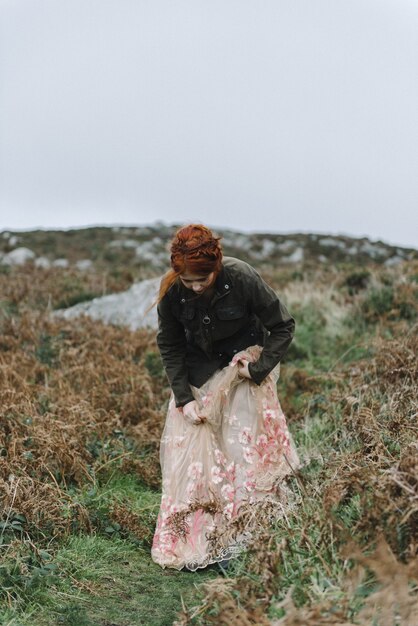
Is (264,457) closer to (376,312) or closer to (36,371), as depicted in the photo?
(36,371)

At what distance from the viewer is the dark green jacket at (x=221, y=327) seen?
4.48 m

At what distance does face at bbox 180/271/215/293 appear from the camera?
4.21 metres

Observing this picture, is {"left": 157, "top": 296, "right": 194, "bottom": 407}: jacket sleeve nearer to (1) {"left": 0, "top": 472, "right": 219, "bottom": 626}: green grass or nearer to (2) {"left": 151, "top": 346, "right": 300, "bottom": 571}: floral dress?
(2) {"left": 151, "top": 346, "right": 300, "bottom": 571}: floral dress

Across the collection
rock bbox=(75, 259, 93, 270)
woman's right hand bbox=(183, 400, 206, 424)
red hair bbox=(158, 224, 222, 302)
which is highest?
red hair bbox=(158, 224, 222, 302)

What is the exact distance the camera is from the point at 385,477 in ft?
10.8

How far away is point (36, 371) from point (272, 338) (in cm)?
361

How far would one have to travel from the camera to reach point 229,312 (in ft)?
14.8

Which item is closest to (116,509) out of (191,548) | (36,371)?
(191,548)

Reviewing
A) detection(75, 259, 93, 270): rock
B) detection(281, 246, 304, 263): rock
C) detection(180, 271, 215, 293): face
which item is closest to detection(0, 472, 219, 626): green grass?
detection(180, 271, 215, 293): face

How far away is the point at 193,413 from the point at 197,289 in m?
0.85

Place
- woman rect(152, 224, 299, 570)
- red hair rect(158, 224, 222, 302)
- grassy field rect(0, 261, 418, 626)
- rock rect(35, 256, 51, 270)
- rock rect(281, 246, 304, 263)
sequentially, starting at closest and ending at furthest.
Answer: grassy field rect(0, 261, 418, 626) → red hair rect(158, 224, 222, 302) → woman rect(152, 224, 299, 570) → rock rect(35, 256, 51, 270) → rock rect(281, 246, 304, 263)

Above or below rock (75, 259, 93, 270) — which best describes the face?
above

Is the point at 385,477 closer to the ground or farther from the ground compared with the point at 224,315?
closer to the ground

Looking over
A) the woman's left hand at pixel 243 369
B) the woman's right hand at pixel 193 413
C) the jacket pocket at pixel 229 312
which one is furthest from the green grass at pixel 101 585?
the jacket pocket at pixel 229 312
